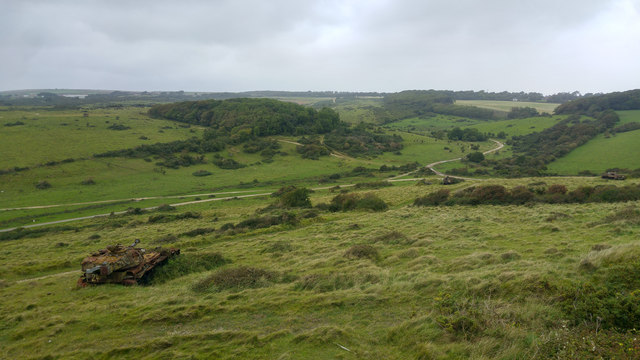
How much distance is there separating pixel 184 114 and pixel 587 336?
15372 centimetres

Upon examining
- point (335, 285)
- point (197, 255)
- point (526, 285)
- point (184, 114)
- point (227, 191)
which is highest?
point (184, 114)

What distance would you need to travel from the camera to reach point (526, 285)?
391 inches

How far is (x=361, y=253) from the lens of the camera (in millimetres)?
16656

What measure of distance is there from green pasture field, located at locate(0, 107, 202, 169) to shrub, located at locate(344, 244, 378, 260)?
273 ft

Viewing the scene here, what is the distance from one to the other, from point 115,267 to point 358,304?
11503 mm

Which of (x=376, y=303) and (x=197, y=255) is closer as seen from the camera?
(x=376, y=303)

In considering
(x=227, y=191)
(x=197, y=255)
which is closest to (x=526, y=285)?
(x=197, y=255)

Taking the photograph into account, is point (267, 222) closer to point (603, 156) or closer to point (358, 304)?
point (358, 304)

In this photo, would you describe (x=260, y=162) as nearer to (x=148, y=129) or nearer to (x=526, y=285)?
(x=148, y=129)

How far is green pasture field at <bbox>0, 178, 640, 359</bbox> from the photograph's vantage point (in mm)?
7922

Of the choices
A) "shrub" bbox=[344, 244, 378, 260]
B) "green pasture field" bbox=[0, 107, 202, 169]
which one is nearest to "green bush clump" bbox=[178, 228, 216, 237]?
"shrub" bbox=[344, 244, 378, 260]

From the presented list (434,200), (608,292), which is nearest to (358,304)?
(608,292)

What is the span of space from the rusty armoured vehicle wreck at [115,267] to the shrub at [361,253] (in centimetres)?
999

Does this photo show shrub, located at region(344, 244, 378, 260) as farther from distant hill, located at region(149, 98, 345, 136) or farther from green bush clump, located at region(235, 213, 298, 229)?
distant hill, located at region(149, 98, 345, 136)
